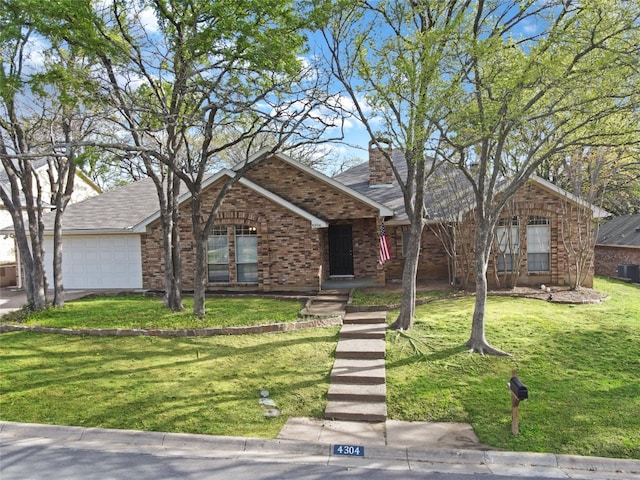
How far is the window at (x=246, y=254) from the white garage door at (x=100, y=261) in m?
3.89

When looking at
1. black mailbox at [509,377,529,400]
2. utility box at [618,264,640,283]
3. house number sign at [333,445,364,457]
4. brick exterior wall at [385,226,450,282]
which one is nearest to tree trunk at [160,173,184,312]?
house number sign at [333,445,364,457]

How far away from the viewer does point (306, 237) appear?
48.8 feet

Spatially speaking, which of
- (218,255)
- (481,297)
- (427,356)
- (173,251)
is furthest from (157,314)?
(481,297)

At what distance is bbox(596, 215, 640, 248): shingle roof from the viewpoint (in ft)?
70.5

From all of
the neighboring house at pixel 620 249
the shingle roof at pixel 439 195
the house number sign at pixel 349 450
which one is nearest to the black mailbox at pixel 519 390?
the house number sign at pixel 349 450

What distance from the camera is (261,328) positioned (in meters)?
10.0

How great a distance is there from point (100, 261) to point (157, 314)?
6536mm

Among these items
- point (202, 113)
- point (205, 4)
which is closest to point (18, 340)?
point (202, 113)

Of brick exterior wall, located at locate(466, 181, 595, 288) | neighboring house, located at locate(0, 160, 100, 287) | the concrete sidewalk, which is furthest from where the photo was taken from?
neighboring house, located at locate(0, 160, 100, 287)

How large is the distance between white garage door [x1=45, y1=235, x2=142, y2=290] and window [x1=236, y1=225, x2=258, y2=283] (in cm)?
389

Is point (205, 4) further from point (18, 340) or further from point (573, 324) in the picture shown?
point (573, 324)

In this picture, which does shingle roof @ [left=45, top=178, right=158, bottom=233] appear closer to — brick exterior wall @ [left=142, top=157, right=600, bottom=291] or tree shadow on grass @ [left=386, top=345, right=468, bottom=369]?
brick exterior wall @ [left=142, top=157, right=600, bottom=291]

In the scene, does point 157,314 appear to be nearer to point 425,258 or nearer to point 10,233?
point 10,233

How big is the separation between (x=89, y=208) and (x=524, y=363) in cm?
1720
